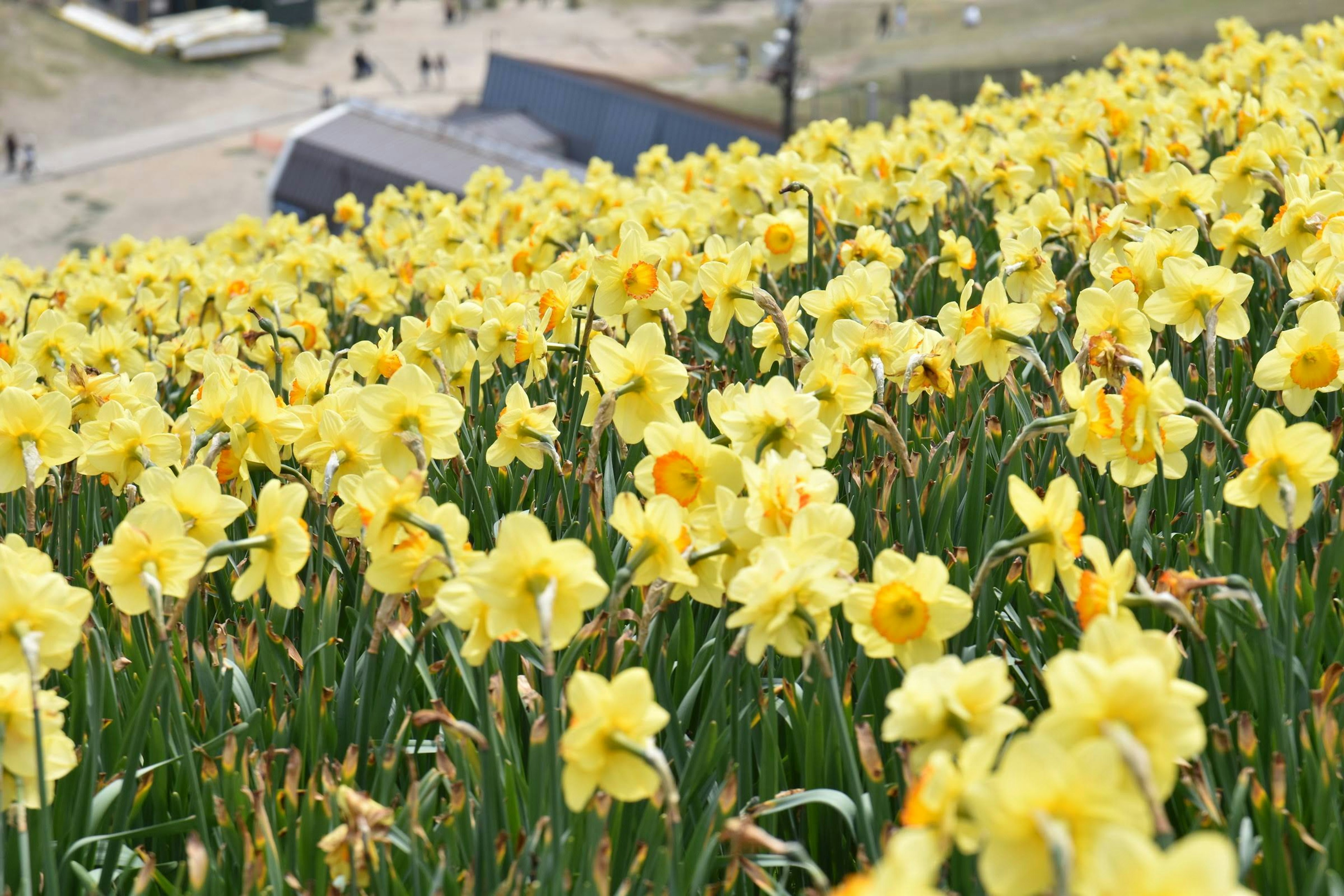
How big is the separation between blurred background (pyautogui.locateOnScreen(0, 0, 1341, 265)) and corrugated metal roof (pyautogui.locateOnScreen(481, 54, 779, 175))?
5 cm

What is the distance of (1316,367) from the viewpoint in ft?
6.45

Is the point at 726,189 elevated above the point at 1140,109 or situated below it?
below

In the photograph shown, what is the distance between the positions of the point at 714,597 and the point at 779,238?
202cm

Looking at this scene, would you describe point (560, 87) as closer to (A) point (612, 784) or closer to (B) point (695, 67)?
(B) point (695, 67)

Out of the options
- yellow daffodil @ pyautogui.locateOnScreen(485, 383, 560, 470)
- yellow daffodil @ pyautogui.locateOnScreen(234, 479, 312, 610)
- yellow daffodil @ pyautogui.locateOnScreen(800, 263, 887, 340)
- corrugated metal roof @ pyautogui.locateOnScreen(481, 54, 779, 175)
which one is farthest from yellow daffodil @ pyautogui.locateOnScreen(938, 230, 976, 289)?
corrugated metal roof @ pyautogui.locateOnScreen(481, 54, 779, 175)

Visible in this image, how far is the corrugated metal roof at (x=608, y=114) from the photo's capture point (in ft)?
68.2

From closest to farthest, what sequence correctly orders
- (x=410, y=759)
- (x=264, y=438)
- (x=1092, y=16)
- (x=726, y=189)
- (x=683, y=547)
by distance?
(x=683, y=547) < (x=410, y=759) < (x=264, y=438) < (x=726, y=189) < (x=1092, y=16)

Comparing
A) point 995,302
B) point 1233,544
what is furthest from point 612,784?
point 995,302

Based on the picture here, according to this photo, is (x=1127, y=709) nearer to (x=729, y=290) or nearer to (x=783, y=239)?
(x=729, y=290)

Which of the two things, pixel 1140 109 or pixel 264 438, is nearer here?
pixel 264 438

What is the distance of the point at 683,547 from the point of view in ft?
4.73

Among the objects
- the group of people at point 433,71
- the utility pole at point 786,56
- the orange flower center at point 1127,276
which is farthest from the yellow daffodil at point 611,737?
the group of people at point 433,71

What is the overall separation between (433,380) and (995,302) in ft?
4.06

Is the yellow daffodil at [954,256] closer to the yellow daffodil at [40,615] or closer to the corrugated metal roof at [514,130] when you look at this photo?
the yellow daffodil at [40,615]
